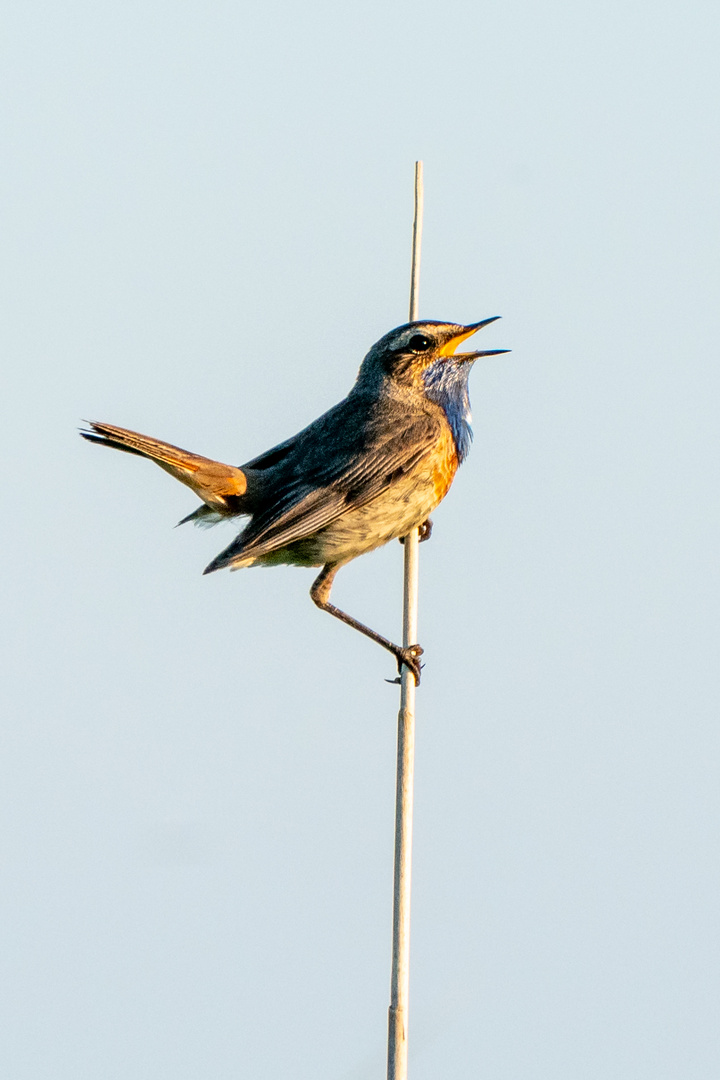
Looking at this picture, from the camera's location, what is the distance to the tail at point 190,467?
5984 mm

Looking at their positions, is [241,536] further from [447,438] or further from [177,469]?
[447,438]

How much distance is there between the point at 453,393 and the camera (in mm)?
6512

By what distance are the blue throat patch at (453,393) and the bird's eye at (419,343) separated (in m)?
0.09

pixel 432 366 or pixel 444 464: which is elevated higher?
pixel 432 366

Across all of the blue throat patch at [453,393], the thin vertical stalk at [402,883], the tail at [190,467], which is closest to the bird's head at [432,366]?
the blue throat patch at [453,393]

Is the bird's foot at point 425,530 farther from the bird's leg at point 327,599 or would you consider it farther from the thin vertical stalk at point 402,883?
the thin vertical stalk at point 402,883

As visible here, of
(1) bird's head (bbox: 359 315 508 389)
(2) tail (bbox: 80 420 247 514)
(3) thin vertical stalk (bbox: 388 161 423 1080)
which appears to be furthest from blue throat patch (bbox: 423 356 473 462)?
(3) thin vertical stalk (bbox: 388 161 423 1080)

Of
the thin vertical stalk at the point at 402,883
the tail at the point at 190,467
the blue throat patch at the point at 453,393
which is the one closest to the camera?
the thin vertical stalk at the point at 402,883

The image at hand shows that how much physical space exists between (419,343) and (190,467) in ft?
3.79

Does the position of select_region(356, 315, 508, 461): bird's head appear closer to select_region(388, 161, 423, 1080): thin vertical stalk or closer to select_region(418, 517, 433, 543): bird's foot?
select_region(418, 517, 433, 543): bird's foot

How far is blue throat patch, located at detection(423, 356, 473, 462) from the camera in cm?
645

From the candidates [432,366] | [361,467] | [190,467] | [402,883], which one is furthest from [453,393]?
[402,883]

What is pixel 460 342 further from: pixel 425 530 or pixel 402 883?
pixel 402 883

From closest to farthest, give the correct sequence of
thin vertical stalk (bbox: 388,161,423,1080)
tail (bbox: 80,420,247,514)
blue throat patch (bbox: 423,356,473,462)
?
1. thin vertical stalk (bbox: 388,161,423,1080)
2. tail (bbox: 80,420,247,514)
3. blue throat patch (bbox: 423,356,473,462)
